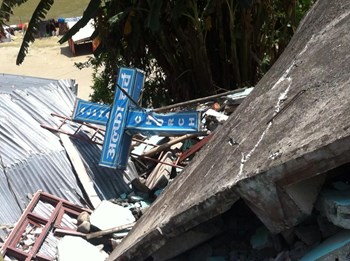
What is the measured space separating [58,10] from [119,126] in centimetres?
2823

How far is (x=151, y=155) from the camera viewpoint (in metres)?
9.16

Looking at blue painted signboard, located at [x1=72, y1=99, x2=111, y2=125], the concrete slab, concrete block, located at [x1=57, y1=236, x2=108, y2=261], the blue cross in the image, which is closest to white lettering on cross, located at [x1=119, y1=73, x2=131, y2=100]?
the blue cross

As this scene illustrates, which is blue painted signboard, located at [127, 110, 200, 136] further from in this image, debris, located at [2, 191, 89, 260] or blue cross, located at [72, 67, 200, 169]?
debris, located at [2, 191, 89, 260]

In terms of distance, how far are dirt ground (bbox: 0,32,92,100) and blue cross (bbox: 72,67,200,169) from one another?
12895mm

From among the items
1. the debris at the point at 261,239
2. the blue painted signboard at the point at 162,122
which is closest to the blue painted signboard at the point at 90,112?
the blue painted signboard at the point at 162,122

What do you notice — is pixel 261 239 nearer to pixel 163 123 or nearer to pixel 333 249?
pixel 333 249

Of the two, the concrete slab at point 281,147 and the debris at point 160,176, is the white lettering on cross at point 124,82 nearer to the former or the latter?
the debris at point 160,176

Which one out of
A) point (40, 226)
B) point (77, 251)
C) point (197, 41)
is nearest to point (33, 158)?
point (40, 226)

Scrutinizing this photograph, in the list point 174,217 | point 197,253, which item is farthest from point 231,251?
point 174,217

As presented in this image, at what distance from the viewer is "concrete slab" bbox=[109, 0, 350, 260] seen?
2920 mm

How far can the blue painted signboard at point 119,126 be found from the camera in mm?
8734

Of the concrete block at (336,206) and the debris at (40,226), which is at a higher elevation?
the concrete block at (336,206)

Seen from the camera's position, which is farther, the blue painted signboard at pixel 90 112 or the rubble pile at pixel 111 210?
the blue painted signboard at pixel 90 112

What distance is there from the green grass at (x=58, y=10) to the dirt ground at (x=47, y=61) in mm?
4420
